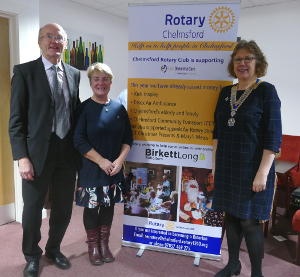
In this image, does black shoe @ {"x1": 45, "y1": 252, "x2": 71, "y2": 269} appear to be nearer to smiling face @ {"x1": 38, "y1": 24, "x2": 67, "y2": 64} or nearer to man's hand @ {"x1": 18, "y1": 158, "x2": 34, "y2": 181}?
man's hand @ {"x1": 18, "y1": 158, "x2": 34, "y2": 181}

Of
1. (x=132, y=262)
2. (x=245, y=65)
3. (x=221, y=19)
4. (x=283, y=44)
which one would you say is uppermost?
(x=283, y=44)

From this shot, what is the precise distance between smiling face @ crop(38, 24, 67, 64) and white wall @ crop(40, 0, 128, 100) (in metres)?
2.12

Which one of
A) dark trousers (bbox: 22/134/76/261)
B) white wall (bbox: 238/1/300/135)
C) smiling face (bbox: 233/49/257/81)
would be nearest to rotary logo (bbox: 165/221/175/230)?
dark trousers (bbox: 22/134/76/261)

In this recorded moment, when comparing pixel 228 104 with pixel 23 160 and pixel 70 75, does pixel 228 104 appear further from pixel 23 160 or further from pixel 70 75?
pixel 23 160

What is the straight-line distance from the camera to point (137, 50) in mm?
2207

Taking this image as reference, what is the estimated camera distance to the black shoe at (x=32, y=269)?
202 centimetres

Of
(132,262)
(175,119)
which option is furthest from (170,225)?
(175,119)

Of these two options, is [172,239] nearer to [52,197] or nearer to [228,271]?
[228,271]

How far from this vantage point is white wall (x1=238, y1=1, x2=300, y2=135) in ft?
13.3

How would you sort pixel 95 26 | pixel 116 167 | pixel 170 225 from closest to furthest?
Result: pixel 116 167 → pixel 170 225 → pixel 95 26

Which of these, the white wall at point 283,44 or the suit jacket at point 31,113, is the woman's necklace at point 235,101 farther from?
the white wall at point 283,44

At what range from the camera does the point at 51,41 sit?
1.88m

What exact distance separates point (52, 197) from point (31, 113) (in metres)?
0.61

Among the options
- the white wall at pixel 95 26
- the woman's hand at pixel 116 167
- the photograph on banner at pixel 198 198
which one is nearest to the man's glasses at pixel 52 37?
the woman's hand at pixel 116 167
